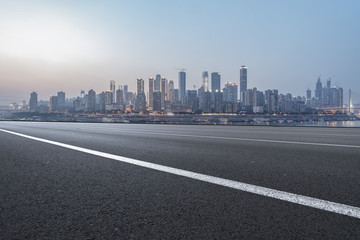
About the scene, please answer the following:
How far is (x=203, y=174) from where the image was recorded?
11.0 feet

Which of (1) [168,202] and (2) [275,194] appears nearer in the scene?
(1) [168,202]

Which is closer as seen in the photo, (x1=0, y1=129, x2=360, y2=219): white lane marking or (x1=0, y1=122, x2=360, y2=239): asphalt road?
(x1=0, y1=122, x2=360, y2=239): asphalt road

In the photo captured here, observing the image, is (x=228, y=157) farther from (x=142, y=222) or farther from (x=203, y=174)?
(x=142, y=222)

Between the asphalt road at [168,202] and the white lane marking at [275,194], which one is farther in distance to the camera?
the white lane marking at [275,194]

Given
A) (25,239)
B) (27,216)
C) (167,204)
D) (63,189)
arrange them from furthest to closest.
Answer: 1. (63,189)
2. (167,204)
3. (27,216)
4. (25,239)

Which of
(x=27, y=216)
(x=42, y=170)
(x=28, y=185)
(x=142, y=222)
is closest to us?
(x=142, y=222)

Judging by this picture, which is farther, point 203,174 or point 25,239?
point 203,174

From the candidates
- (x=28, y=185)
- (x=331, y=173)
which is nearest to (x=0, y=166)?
(x=28, y=185)

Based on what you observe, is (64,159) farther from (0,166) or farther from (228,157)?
(228,157)

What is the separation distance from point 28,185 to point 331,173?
4198 millimetres

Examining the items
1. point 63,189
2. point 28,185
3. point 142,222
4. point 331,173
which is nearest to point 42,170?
point 28,185

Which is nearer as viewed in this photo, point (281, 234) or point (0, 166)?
point (281, 234)

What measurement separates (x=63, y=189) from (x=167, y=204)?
4.43ft

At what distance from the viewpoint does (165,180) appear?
3.07 meters
